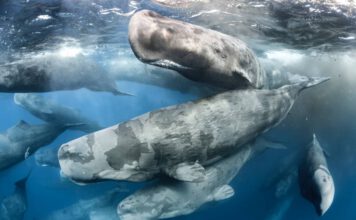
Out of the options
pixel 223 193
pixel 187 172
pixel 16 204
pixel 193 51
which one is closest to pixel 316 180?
pixel 223 193

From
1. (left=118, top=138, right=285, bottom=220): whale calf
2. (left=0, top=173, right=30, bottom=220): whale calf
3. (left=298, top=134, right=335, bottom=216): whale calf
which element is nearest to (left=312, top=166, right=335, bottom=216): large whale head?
(left=298, top=134, right=335, bottom=216): whale calf

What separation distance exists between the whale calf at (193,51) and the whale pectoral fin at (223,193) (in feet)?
7.92

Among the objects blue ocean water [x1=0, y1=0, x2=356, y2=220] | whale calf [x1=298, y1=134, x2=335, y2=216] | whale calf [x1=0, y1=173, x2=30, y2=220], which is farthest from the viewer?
whale calf [x1=0, y1=173, x2=30, y2=220]

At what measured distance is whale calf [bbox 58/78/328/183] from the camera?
22.1 ft

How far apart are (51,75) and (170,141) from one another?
7959 mm

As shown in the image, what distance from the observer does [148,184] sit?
8.27m

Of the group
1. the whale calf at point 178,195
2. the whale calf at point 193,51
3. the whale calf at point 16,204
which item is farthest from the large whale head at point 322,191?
the whale calf at point 16,204

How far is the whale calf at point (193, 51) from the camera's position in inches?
220

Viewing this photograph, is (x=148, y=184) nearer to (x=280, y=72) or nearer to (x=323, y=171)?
(x=323, y=171)

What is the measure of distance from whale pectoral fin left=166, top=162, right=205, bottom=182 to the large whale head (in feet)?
15.8

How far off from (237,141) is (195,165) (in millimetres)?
1340

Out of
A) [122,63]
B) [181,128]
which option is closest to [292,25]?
[181,128]

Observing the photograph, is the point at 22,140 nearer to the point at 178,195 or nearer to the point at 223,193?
the point at 178,195

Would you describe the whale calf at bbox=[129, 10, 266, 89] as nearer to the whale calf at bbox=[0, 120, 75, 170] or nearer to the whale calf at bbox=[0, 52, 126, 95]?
the whale calf at bbox=[0, 52, 126, 95]
